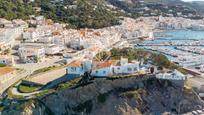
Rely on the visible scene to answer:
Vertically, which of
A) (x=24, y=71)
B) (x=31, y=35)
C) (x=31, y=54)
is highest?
(x=31, y=35)

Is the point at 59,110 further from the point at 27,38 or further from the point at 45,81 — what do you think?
the point at 27,38

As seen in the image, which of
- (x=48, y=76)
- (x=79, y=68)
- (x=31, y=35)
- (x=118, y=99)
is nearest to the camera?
(x=118, y=99)

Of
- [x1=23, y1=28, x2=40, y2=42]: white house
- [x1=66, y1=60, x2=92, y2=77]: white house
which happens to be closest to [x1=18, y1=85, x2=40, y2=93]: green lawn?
[x1=66, y1=60, x2=92, y2=77]: white house

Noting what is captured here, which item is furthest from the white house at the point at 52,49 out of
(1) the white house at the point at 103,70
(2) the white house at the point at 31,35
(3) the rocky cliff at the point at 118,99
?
(3) the rocky cliff at the point at 118,99

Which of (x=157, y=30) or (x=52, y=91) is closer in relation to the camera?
(x=52, y=91)

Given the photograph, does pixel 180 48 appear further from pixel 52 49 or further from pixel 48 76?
pixel 48 76

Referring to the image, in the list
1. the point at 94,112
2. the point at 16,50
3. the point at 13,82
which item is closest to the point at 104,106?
the point at 94,112

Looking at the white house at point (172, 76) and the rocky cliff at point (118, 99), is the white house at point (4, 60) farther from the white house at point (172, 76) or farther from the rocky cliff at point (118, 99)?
the white house at point (172, 76)

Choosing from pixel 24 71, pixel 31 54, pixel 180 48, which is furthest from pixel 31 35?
pixel 180 48

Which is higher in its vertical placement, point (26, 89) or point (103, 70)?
point (103, 70)
